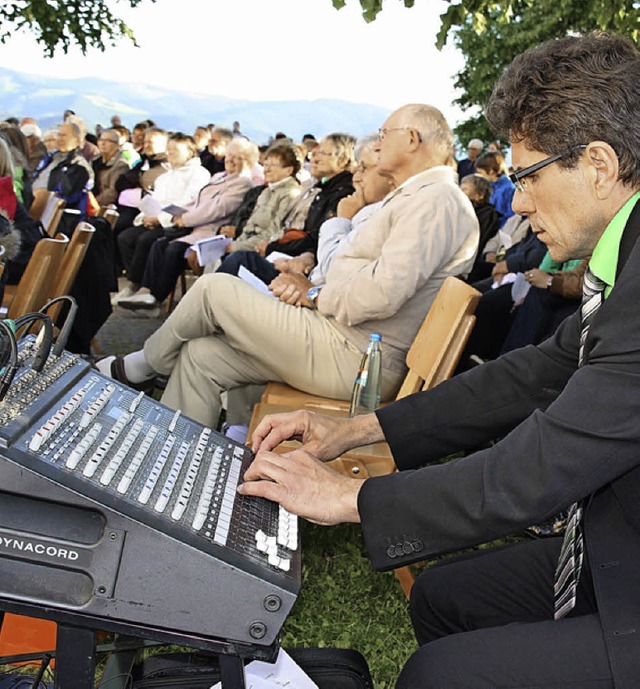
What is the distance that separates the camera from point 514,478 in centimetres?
136

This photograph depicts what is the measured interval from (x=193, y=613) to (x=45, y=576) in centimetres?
21

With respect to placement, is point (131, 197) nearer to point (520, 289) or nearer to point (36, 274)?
point (520, 289)

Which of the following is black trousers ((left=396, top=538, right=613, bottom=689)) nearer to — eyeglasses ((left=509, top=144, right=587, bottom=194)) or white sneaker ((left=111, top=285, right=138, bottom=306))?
eyeglasses ((left=509, top=144, right=587, bottom=194))

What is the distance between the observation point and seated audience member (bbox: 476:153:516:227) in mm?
8586

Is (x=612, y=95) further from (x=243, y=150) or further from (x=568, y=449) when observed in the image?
(x=243, y=150)

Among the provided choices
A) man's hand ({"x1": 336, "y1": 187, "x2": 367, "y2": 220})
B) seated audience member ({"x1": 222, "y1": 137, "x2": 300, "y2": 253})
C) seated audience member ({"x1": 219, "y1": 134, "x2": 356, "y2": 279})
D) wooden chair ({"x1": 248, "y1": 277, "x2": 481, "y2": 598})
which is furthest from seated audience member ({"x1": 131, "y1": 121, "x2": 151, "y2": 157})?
wooden chair ({"x1": 248, "y1": 277, "x2": 481, "y2": 598})

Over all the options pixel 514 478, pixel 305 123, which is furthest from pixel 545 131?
pixel 305 123

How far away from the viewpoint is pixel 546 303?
445 cm

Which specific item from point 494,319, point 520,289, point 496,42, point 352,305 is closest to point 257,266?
point 494,319

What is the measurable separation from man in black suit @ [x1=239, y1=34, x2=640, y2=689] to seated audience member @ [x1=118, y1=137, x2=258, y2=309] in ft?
22.6

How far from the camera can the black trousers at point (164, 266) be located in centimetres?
820

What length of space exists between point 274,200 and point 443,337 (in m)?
4.92

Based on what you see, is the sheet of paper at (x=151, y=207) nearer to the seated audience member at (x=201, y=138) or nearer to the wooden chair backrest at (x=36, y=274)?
the seated audience member at (x=201, y=138)

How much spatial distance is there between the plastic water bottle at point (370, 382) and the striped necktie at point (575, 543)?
5.36ft
